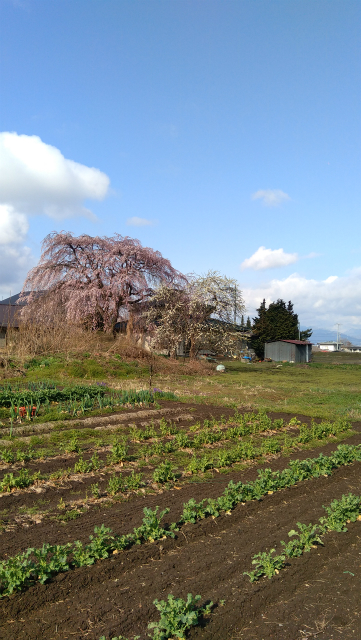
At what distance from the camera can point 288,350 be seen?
37.0 meters

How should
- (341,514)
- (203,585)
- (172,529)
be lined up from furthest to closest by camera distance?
(341,514) < (172,529) < (203,585)

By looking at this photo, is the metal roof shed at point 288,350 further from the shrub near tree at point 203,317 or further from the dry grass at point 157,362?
the dry grass at point 157,362

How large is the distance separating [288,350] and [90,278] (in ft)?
60.6

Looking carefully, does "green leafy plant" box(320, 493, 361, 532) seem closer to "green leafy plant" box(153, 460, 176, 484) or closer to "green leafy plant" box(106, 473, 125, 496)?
"green leafy plant" box(153, 460, 176, 484)

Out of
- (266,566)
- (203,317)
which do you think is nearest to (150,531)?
(266,566)

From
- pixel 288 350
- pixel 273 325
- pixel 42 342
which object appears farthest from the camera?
pixel 273 325

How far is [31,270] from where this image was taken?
1044 inches

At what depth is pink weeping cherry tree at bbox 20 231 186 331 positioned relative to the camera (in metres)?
25.7

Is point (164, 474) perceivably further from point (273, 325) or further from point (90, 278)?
point (273, 325)

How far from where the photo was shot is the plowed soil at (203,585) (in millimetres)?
2789

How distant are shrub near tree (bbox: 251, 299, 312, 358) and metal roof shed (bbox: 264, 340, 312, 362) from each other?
4.16ft

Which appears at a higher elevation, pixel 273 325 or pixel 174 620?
pixel 273 325

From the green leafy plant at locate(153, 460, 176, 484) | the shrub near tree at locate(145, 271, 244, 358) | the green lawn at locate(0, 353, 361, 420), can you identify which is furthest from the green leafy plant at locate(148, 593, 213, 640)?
the shrub near tree at locate(145, 271, 244, 358)

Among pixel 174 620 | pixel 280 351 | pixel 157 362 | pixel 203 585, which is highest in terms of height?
pixel 280 351
